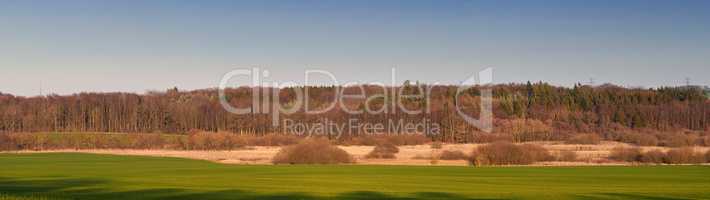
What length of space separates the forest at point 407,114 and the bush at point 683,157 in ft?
161

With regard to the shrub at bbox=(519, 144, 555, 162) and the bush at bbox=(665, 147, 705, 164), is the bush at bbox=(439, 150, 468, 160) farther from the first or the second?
the bush at bbox=(665, 147, 705, 164)

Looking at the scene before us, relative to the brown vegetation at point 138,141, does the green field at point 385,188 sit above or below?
above

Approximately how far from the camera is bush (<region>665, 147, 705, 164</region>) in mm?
67062

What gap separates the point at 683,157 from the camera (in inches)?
2645

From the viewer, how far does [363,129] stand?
126 metres

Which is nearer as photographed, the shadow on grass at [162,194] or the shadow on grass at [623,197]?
the shadow on grass at [162,194]

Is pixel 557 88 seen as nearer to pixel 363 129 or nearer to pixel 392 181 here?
pixel 363 129

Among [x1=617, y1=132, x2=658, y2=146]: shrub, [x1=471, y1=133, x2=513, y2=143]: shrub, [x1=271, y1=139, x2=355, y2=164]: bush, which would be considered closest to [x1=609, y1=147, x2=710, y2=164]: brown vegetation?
[x1=271, y1=139, x2=355, y2=164]: bush

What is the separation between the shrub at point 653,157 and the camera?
227ft

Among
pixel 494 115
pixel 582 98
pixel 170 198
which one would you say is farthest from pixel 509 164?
pixel 582 98

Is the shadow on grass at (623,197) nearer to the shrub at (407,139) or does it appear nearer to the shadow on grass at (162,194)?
the shadow on grass at (162,194)

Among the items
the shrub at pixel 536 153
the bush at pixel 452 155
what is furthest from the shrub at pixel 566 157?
the bush at pixel 452 155

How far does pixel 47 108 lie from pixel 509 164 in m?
105

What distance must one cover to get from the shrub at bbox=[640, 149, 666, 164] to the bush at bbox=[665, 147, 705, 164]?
2.75 feet
